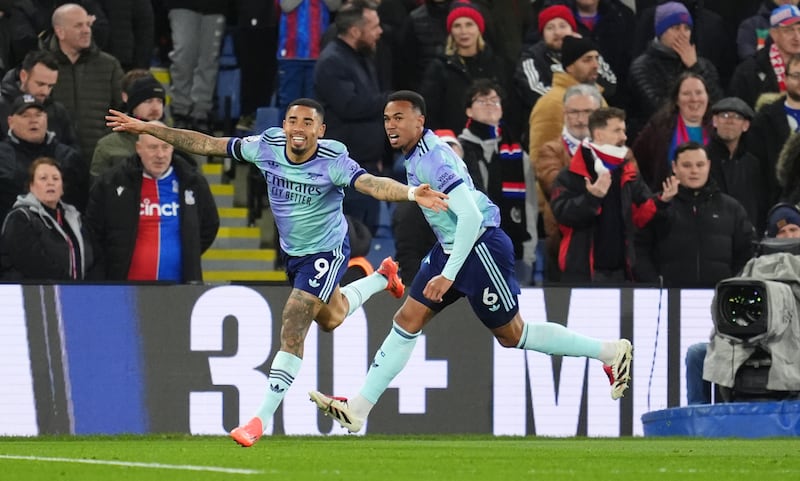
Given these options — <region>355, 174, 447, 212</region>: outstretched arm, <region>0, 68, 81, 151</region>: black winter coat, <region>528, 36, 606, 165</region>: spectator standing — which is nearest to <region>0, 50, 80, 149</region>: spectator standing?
<region>0, 68, 81, 151</region>: black winter coat

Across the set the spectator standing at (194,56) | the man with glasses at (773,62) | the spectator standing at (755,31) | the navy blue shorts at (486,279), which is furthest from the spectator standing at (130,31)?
the navy blue shorts at (486,279)

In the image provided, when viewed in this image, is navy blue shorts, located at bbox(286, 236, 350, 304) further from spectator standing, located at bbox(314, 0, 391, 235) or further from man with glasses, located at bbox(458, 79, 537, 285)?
spectator standing, located at bbox(314, 0, 391, 235)

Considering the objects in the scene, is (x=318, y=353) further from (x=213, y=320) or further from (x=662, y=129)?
(x=662, y=129)

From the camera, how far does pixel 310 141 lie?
39.6 ft

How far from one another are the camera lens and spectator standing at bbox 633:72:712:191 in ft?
9.96

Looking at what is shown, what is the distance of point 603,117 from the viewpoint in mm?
14781

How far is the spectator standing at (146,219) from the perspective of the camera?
47.9ft

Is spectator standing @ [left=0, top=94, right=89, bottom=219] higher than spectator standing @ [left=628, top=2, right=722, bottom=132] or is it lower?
lower

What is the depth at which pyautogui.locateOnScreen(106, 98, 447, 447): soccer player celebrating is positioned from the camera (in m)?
11.9

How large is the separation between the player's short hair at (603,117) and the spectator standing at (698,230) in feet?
2.44

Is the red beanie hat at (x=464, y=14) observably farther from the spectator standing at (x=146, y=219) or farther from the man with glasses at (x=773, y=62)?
the spectator standing at (x=146, y=219)

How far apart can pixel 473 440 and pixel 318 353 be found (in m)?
1.83

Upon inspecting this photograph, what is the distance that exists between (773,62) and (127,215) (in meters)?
6.76

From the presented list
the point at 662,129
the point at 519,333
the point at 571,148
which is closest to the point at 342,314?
the point at 519,333
